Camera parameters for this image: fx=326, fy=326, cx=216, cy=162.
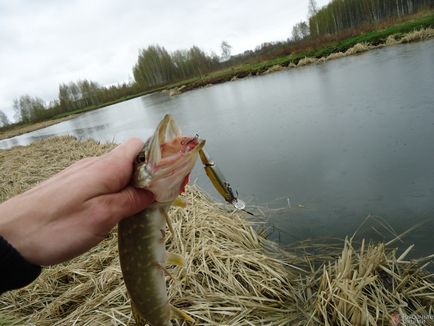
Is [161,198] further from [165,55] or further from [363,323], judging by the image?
[165,55]

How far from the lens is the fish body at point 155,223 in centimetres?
136

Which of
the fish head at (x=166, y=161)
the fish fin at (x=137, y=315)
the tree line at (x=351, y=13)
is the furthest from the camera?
the tree line at (x=351, y=13)

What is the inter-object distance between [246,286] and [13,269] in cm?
184

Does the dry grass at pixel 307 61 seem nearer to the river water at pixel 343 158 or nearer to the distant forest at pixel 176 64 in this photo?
the river water at pixel 343 158

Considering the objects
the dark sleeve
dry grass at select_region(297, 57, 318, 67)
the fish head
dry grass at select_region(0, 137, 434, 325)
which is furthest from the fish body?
dry grass at select_region(297, 57, 318, 67)

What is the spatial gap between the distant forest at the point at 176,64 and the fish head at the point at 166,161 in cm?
4219

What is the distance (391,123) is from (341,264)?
12.5 ft

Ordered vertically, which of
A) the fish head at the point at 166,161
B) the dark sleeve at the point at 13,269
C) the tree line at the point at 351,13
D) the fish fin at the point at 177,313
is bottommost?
the fish fin at the point at 177,313

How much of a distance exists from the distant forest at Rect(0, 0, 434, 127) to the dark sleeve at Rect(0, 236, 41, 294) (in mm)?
42470

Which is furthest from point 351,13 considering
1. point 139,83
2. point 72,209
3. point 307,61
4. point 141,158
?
point 72,209

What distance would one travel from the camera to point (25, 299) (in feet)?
9.88

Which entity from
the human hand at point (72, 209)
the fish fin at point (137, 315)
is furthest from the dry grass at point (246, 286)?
the human hand at point (72, 209)

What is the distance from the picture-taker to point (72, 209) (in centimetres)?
134

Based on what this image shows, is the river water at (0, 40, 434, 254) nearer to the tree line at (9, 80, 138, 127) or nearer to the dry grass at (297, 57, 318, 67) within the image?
the dry grass at (297, 57, 318, 67)
